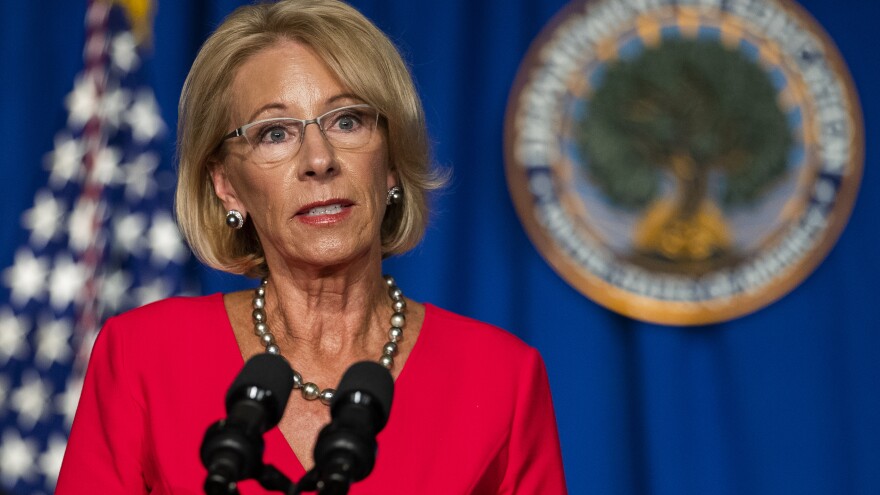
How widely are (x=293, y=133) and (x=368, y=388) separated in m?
0.77

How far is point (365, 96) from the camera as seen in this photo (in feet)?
5.95

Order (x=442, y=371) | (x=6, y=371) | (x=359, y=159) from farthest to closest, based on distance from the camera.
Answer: (x=6, y=371) → (x=442, y=371) → (x=359, y=159)

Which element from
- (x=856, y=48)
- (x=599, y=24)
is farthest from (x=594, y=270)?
(x=856, y=48)

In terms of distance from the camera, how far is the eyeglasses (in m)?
1.76

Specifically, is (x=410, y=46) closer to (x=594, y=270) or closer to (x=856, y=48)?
(x=594, y=270)

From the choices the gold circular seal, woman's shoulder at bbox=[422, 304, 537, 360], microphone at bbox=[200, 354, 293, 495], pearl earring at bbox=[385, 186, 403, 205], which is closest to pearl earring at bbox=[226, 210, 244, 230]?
pearl earring at bbox=[385, 186, 403, 205]

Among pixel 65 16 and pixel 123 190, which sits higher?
pixel 65 16

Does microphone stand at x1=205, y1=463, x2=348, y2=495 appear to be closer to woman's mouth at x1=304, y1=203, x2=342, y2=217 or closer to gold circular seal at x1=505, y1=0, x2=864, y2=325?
woman's mouth at x1=304, y1=203, x2=342, y2=217

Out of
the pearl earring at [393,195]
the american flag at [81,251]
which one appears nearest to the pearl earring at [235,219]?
the pearl earring at [393,195]

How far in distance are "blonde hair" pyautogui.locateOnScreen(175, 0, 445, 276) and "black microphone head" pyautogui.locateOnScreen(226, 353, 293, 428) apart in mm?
789

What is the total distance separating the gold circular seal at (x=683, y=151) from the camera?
2.87 m

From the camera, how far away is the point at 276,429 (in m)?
1.77

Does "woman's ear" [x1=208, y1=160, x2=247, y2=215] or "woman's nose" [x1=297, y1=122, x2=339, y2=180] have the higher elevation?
"woman's nose" [x1=297, y1=122, x2=339, y2=180]

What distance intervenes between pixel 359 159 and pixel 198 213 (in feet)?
1.25
